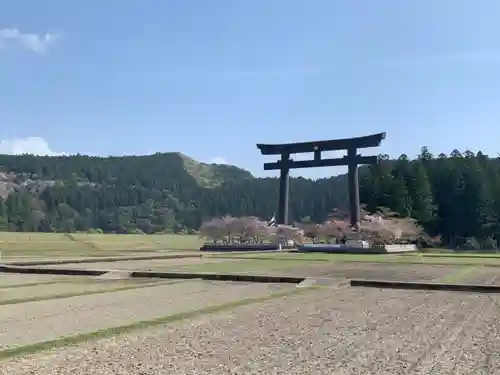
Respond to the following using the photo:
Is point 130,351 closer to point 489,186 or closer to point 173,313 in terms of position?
point 173,313

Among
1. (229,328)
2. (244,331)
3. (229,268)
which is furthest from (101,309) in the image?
(229,268)

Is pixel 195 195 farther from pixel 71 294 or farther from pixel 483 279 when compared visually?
pixel 71 294

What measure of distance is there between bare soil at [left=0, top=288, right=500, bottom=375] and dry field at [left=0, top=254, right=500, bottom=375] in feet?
0.05

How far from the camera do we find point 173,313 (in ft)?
36.8

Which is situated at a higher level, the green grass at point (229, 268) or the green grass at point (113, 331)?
the green grass at point (113, 331)

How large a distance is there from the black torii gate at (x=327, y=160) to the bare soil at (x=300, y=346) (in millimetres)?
38861

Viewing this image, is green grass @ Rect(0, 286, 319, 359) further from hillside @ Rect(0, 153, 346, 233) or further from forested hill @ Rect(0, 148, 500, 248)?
hillside @ Rect(0, 153, 346, 233)

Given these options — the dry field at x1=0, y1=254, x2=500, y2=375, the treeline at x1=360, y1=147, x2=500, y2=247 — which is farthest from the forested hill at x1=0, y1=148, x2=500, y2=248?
the dry field at x1=0, y1=254, x2=500, y2=375

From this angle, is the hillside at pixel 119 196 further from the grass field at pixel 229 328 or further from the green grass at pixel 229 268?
the grass field at pixel 229 328

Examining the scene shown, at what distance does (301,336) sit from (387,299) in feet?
19.5

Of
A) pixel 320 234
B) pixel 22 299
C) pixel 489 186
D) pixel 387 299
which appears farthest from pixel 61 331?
pixel 489 186

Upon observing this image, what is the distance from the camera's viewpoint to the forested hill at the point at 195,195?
212 feet

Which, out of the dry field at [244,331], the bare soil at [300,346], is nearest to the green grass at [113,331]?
the dry field at [244,331]

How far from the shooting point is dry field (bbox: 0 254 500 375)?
22.7 feet
